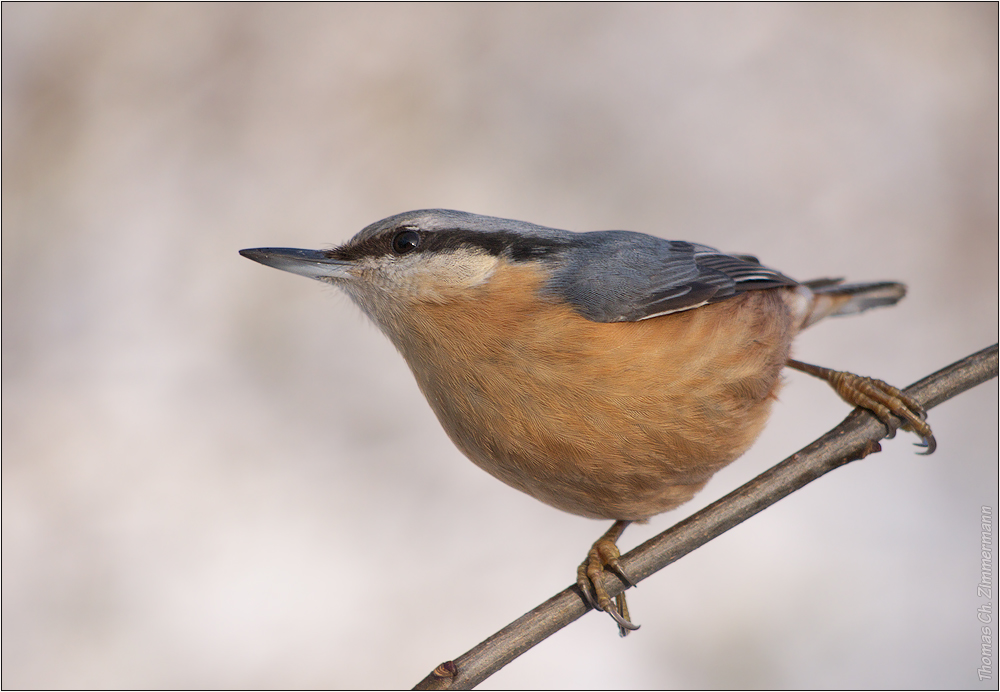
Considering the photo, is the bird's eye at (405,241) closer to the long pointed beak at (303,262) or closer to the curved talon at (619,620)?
the long pointed beak at (303,262)

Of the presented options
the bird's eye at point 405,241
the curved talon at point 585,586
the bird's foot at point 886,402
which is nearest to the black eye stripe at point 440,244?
the bird's eye at point 405,241

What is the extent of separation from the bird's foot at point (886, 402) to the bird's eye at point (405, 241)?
49.4 inches

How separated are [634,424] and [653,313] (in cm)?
32

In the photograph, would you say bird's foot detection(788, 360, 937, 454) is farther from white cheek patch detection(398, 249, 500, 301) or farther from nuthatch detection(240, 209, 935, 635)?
white cheek patch detection(398, 249, 500, 301)

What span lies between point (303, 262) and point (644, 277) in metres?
0.86

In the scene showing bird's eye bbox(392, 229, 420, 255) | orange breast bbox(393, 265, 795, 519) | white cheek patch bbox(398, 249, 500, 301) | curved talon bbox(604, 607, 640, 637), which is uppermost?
bird's eye bbox(392, 229, 420, 255)

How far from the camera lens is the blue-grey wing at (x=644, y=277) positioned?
6.33 ft

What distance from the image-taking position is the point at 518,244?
1.95 metres

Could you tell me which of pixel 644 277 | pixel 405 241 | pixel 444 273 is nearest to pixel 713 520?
pixel 644 277

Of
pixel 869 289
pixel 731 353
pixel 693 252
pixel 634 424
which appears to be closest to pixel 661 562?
pixel 634 424

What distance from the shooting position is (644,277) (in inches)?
82.0

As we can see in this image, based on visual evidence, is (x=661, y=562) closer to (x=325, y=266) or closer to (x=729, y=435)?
(x=729, y=435)

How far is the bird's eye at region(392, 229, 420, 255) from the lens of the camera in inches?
74.9

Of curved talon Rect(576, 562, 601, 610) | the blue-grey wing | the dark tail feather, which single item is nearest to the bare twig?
curved talon Rect(576, 562, 601, 610)
